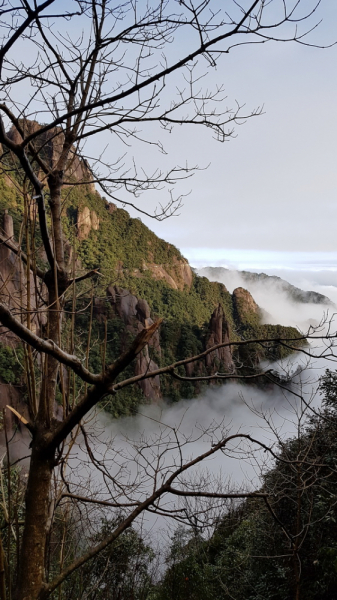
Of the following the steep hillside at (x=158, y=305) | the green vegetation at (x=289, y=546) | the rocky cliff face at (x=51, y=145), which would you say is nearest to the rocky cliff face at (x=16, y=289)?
the rocky cliff face at (x=51, y=145)

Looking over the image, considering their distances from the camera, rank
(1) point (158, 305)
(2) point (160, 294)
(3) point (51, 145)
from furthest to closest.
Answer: (2) point (160, 294), (1) point (158, 305), (3) point (51, 145)

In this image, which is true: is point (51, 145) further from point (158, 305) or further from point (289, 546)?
point (158, 305)

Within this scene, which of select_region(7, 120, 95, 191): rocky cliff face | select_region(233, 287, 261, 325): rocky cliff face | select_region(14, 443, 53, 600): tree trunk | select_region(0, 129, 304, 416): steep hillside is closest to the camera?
select_region(14, 443, 53, 600): tree trunk

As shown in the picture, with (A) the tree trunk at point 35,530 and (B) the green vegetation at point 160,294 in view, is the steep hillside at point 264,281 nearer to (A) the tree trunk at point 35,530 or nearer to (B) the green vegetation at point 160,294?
(B) the green vegetation at point 160,294

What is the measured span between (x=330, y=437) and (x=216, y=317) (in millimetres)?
32532

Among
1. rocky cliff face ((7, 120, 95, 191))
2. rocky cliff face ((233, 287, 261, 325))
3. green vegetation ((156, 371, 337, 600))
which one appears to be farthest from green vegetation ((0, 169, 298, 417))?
rocky cliff face ((7, 120, 95, 191))

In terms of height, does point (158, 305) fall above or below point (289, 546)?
above

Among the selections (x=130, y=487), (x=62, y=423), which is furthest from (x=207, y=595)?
(x=62, y=423)

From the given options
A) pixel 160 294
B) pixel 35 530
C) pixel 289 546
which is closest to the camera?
pixel 35 530

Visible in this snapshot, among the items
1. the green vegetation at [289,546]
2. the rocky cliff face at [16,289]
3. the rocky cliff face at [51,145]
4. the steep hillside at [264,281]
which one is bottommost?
the green vegetation at [289,546]

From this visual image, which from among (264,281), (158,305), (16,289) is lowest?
(16,289)

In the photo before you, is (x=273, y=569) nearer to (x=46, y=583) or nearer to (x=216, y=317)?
(x=46, y=583)

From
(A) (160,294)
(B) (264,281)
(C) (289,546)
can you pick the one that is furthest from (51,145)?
(B) (264,281)

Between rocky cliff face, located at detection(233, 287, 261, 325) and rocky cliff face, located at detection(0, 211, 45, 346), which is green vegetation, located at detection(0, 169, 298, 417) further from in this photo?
rocky cliff face, located at detection(0, 211, 45, 346)
